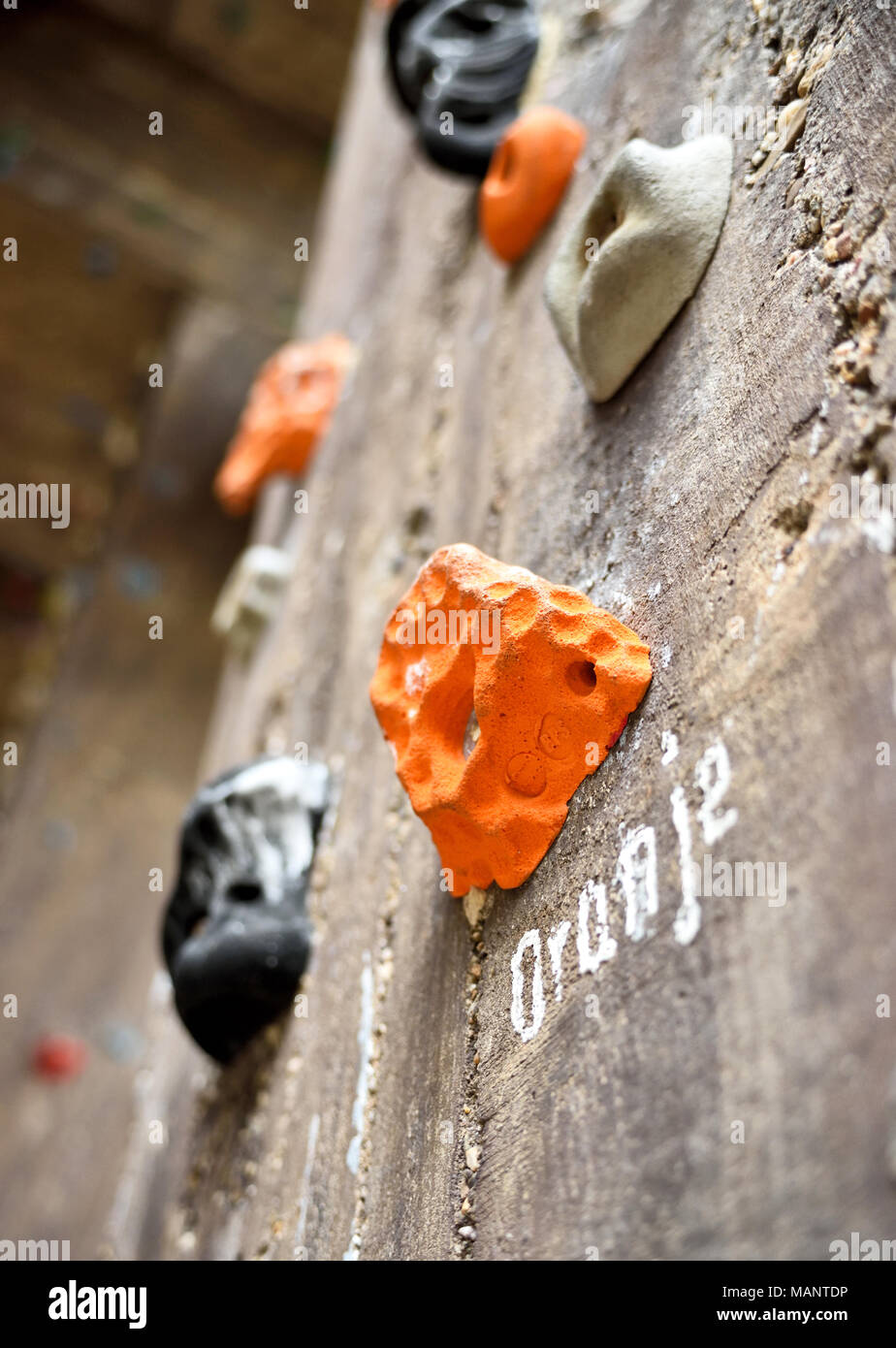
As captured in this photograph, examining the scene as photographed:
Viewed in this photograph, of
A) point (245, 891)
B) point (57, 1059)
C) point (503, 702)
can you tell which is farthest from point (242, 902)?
point (57, 1059)

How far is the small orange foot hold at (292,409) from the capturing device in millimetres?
2885

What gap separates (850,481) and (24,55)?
14.9ft

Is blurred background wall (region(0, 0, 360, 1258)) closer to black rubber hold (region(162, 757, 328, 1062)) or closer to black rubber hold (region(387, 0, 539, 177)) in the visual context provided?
black rubber hold (region(162, 757, 328, 1062))

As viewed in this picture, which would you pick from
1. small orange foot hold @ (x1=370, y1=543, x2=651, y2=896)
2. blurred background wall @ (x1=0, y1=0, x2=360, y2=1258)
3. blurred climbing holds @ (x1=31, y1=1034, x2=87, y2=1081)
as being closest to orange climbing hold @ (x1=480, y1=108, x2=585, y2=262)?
small orange foot hold @ (x1=370, y1=543, x2=651, y2=896)

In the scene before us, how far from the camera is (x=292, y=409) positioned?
294 cm

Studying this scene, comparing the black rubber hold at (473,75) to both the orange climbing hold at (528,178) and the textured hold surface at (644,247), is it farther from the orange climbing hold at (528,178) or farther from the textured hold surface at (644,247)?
the textured hold surface at (644,247)

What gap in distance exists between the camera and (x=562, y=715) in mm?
1005

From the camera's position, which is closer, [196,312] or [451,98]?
[451,98]

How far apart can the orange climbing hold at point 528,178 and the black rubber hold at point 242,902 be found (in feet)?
2.90

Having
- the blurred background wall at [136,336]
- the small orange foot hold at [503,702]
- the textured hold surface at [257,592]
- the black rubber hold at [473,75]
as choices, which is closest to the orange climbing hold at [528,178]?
the black rubber hold at [473,75]

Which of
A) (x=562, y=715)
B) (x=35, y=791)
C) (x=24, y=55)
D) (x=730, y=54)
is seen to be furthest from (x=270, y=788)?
(x=24, y=55)

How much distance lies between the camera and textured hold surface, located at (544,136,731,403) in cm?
111

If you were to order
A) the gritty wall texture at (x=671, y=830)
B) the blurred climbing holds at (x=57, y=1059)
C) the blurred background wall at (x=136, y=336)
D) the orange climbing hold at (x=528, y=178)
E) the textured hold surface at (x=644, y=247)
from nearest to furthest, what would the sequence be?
the gritty wall texture at (x=671, y=830) < the textured hold surface at (x=644, y=247) < the orange climbing hold at (x=528, y=178) < the blurred climbing holds at (x=57, y=1059) < the blurred background wall at (x=136, y=336)
